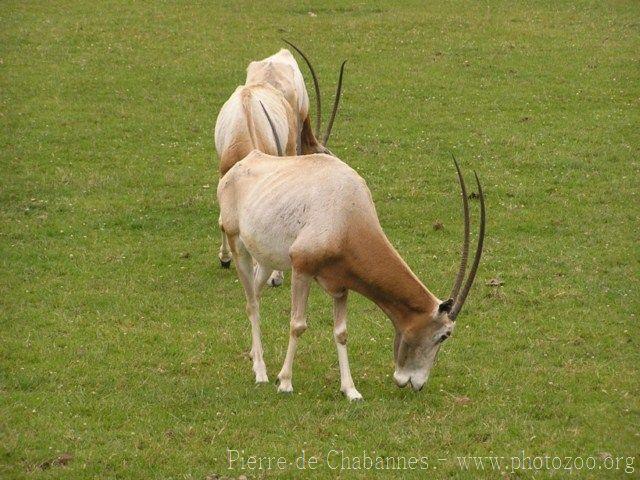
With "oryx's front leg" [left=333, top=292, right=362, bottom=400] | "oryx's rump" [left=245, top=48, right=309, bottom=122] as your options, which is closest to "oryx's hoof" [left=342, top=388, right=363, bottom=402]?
"oryx's front leg" [left=333, top=292, right=362, bottom=400]

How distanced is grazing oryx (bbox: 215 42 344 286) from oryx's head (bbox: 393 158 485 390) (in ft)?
13.6

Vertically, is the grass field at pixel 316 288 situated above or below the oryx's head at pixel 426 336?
below

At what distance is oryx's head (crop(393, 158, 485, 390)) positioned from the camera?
9938 millimetres

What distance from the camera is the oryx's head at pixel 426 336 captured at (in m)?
9.94

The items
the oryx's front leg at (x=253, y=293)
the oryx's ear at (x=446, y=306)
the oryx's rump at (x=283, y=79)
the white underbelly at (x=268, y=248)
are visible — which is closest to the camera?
the oryx's ear at (x=446, y=306)

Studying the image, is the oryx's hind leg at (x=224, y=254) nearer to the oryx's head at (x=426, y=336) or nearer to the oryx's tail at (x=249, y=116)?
the oryx's tail at (x=249, y=116)

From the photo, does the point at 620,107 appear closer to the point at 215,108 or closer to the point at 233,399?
the point at 215,108

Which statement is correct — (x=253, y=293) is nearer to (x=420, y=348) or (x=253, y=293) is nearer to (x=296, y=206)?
(x=296, y=206)

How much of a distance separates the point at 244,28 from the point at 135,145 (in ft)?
30.5

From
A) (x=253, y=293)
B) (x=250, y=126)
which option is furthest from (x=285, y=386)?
(x=250, y=126)

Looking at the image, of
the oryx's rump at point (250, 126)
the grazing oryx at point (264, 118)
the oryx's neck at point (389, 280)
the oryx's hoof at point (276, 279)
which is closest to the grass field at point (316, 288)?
the oryx's hoof at point (276, 279)

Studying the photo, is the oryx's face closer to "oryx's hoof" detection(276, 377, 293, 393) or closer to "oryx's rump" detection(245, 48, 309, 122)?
"oryx's hoof" detection(276, 377, 293, 393)

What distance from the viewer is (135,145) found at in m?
20.2

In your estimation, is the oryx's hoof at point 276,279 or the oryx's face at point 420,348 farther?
the oryx's hoof at point 276,279
